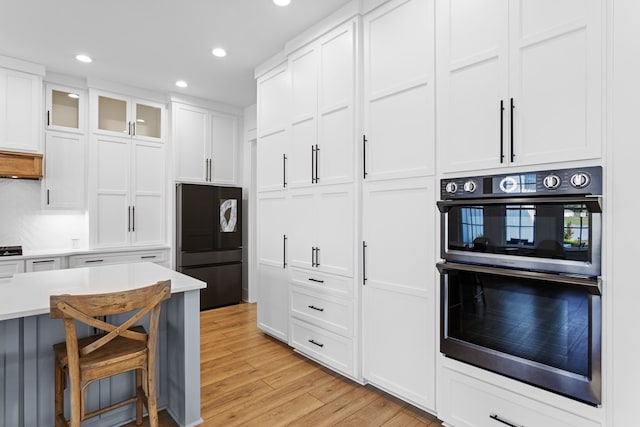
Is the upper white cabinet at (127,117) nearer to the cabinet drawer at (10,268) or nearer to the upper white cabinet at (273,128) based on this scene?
the cabinet drawer at (10,268)

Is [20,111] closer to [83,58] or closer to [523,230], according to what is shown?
[83,58]

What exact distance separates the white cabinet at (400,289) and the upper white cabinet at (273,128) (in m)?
1.17

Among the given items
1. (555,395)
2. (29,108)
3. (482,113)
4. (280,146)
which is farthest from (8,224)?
(555,395)

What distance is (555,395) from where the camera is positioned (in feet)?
5.18

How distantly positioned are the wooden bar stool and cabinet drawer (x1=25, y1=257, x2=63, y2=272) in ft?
8.10

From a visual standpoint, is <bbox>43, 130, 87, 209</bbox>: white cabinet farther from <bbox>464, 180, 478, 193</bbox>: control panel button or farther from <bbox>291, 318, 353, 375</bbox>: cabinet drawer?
<bbox>464, 180, 478, 193</bbox>: control panel button

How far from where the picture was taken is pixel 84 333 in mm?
1955

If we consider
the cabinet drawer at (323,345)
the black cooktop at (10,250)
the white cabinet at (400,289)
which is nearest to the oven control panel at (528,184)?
the white cabinet at (400,289)

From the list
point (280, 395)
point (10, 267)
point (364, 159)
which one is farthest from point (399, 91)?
point (10, 267)

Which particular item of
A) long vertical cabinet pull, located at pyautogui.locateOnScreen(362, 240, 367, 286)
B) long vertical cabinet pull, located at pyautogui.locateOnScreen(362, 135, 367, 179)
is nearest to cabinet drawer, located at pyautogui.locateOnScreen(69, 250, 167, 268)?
long vertical cabinet pull, located at pyautogui.locateOnScreen(362, 240, 367, 286)

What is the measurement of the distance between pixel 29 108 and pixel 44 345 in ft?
10.3

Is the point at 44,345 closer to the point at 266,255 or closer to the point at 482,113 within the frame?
the point at 266,255

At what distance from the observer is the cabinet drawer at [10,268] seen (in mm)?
3444

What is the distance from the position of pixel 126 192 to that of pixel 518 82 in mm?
4431
